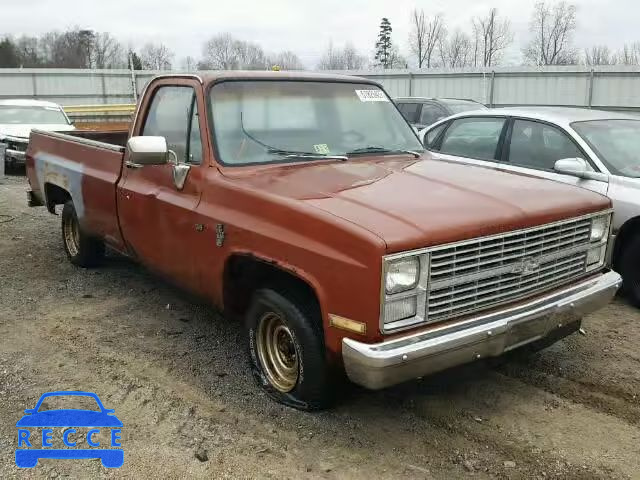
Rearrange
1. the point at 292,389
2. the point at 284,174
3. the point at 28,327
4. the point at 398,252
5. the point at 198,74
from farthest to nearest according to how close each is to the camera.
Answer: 1. the point at 28,327
2. the point at 198,74
3. the point at 284,174
4. the point at 292,389
5. the point at 398,252

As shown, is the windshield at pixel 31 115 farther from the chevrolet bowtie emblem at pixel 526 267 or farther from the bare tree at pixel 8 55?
the bare tree at pixel 8 55

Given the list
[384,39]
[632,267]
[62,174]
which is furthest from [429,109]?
[384,39]

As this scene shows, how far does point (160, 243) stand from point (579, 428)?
289 cm

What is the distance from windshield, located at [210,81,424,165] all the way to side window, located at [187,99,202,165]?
0.16m

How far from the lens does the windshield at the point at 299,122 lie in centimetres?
415

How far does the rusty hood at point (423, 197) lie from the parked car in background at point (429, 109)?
26.8ft

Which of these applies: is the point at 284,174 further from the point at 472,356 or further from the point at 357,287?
the point at 472,356

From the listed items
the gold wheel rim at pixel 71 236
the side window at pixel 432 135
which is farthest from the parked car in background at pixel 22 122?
the side window at pixel 432 135

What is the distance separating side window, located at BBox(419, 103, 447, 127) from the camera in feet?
40.1

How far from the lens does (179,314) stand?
17.3ft

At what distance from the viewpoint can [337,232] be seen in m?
3.04

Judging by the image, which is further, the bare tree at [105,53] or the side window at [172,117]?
the bare tree at [105,53]

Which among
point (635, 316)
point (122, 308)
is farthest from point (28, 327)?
point (635, 316)

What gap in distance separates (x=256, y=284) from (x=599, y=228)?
2124mm
